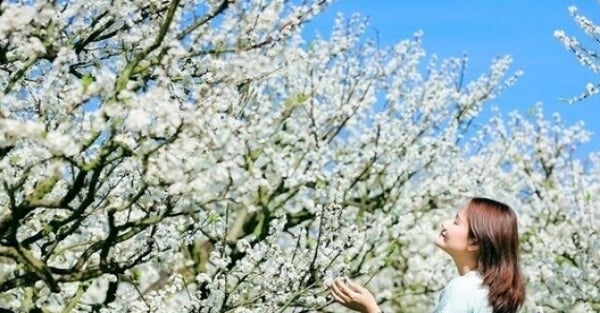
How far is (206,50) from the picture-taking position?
5.88 meters

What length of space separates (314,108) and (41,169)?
5.89m

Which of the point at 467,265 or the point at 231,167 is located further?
the point at 231,167

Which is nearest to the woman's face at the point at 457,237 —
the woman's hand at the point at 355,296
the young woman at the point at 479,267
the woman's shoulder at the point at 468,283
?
the young woman at the point at 479,267

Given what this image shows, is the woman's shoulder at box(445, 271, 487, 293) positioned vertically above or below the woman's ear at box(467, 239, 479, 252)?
below

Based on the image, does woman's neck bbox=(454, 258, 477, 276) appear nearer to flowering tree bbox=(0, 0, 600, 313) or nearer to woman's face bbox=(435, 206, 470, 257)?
woman's face bbox=(435, 206, 470, 257)

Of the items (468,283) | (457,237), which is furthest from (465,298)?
(457,237)

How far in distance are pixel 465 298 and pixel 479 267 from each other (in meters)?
0.18

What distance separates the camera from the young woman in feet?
13.6

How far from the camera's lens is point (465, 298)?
4.14 m

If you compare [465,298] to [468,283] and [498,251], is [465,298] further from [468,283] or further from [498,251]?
[498,251]

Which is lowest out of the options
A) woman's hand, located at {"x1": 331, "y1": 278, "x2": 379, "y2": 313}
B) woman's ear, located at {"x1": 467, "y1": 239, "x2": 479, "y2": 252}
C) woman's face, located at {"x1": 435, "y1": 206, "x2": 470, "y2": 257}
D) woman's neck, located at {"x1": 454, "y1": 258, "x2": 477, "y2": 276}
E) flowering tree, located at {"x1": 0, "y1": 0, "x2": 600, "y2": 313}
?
woman's hand, located at {"x1": 331, "y1": 278, "x2": 379, "y2": 313}

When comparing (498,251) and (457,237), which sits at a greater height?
(457,237)

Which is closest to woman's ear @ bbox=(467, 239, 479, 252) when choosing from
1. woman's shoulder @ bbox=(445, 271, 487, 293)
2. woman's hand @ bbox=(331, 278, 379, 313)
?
woman's shoulder @ bbox=(445, 271, 487, 293)

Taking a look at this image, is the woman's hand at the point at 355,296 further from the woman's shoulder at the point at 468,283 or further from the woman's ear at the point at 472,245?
the woman's ear at the point at 472,245
